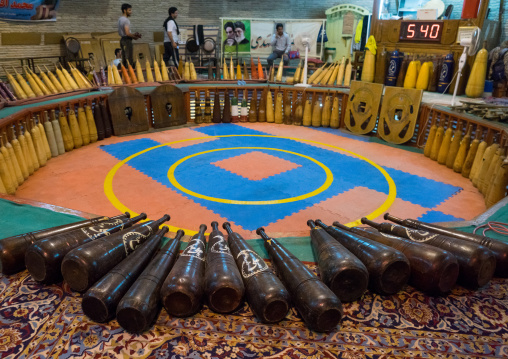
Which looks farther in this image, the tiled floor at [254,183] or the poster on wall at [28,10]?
the poster on wall at [28,10]

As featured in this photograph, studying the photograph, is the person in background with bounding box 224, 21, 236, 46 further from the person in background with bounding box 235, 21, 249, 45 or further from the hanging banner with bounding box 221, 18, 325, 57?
the person in background with bounding box 235, 21, 249, 45

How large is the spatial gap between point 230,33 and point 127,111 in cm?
854

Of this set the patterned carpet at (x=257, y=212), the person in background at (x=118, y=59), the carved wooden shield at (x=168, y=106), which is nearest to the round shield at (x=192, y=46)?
the person in background at (x=118, y=59)

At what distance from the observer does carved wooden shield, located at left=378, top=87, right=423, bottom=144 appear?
773 cm

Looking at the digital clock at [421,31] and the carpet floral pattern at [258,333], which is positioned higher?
the digital clock at [421,31]

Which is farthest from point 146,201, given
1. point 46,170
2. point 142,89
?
point 142,89

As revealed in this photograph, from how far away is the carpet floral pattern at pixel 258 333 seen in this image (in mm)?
2055

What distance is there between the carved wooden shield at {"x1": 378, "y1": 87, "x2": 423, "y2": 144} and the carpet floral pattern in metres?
5.91

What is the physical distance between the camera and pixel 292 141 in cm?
819

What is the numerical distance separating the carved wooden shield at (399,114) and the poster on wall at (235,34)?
356 inches

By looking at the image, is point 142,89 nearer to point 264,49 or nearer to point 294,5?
point 264,49

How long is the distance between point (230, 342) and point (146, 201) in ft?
11.1

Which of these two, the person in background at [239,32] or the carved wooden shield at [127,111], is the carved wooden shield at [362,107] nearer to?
the carved wooden shield at [127,111]

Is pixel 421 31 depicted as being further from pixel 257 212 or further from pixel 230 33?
pixel 230 33
